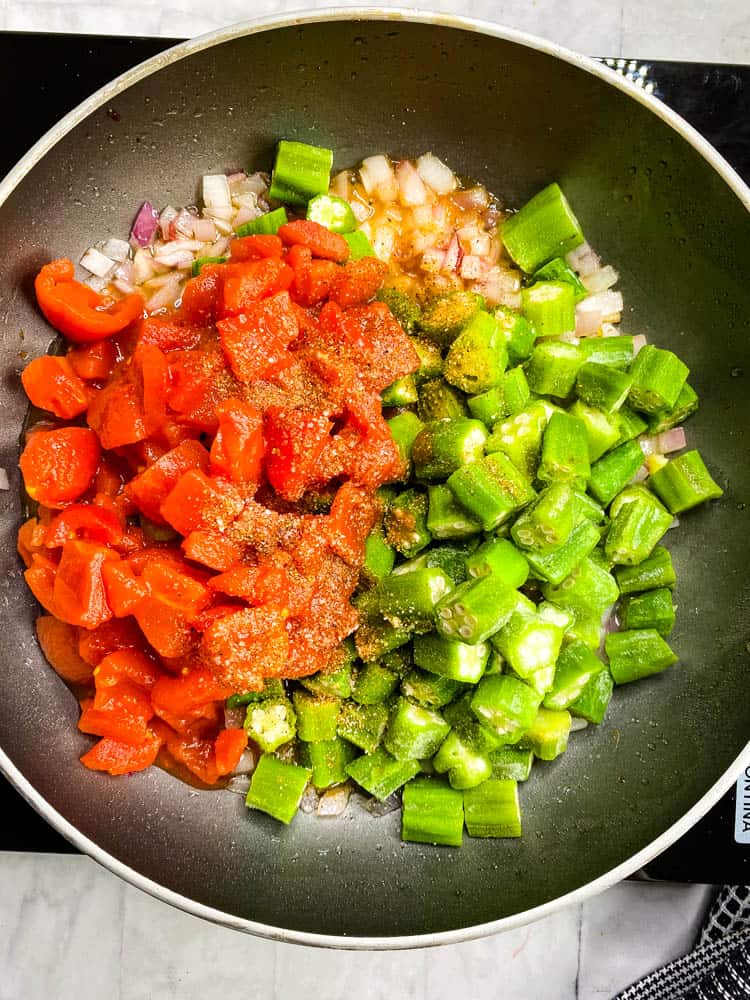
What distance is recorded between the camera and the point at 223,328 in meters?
2.11

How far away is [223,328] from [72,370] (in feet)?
1.83

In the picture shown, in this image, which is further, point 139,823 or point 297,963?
point 297,963

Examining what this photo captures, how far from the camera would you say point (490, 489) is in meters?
2.17

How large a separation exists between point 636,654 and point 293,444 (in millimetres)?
1200

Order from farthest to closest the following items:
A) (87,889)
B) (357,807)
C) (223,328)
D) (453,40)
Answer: (87,889), (357,807), (453,40), (223,328)

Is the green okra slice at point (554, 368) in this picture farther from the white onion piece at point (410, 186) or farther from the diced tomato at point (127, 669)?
the diced tomato at point (127, 669)

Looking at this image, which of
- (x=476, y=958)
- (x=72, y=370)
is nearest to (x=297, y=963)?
(x=476, y=958)

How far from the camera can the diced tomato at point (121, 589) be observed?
2.08 m

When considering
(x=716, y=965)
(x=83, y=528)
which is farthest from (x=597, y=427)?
(x=716, y=965)

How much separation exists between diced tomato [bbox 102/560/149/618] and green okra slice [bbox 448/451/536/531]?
0.86 m

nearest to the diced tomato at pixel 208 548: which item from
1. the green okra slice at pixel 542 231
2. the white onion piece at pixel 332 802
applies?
the white onion piece at pixel 332 802

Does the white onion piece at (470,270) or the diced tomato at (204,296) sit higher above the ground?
the white onion piece at (470,270)

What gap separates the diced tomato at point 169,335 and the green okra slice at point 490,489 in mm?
809

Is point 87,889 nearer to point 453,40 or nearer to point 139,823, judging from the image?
point 139,823
